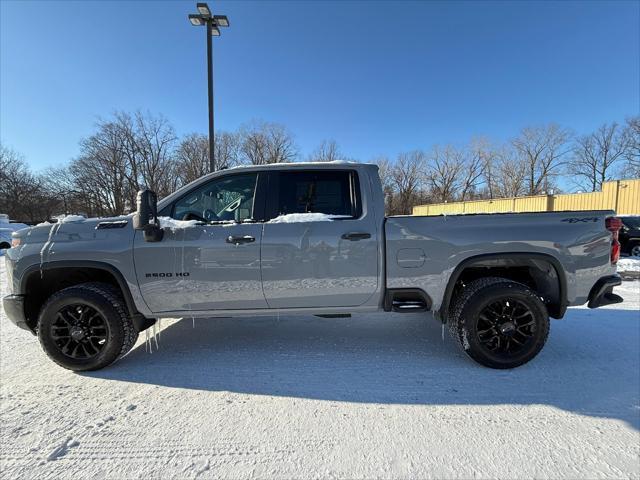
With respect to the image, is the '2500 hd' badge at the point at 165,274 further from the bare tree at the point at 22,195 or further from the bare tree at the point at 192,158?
the bare tree at the point at 22,195

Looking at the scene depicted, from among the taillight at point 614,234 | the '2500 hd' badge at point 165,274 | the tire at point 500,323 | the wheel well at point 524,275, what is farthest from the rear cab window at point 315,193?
the taillight at point 614,234

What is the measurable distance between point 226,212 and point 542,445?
315 cm

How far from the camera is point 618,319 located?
436 centimetres

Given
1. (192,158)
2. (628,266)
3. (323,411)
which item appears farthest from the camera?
(192,158)

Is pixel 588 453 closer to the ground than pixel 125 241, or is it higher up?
closer to the ground

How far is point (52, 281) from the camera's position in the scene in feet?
10.6

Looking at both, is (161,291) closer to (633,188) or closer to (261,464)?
(261,464)

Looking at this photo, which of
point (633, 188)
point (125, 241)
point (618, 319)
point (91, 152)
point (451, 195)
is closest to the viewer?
point (125, 241)

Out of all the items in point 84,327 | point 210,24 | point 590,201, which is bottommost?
point 84,327

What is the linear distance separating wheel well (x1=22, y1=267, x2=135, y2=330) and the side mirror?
64 cm

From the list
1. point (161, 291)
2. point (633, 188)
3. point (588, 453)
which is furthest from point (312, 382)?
point (633, 188)

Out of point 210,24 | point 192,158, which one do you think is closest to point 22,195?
point 192,158

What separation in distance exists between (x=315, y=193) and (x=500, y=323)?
88.6 inches

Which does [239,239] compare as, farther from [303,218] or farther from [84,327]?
[84,327]
